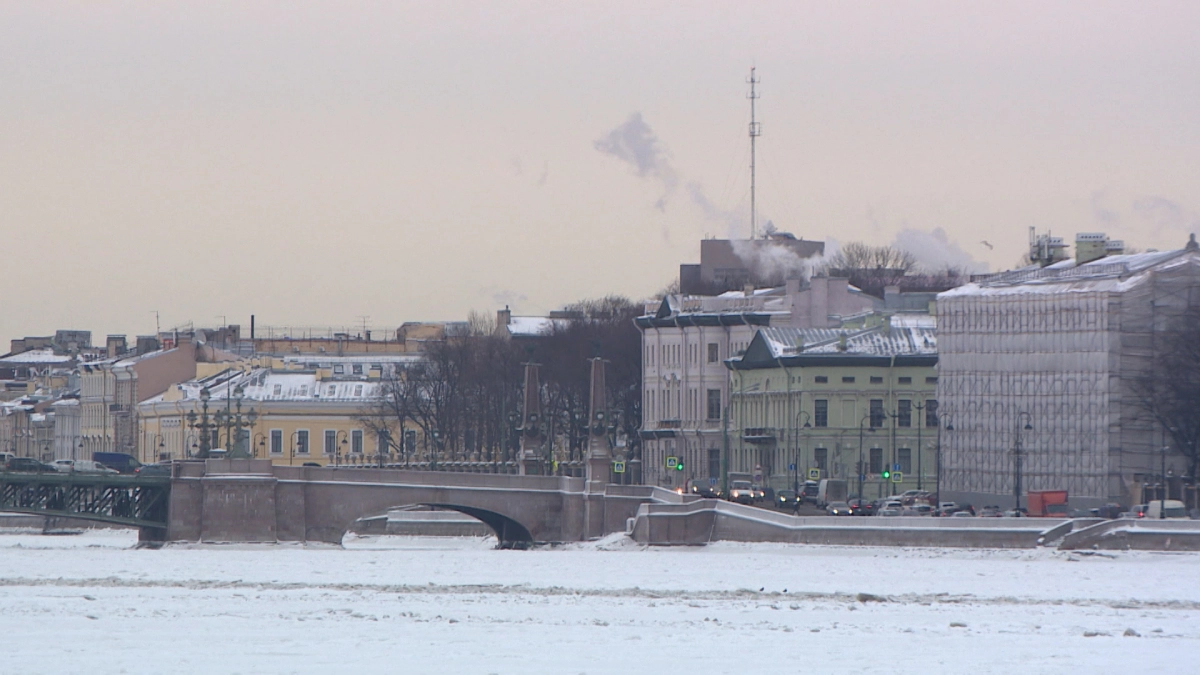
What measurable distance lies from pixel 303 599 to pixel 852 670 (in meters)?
16.6

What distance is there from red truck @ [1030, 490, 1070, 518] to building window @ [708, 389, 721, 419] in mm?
31070

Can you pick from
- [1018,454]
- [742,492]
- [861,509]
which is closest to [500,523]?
[742,492]

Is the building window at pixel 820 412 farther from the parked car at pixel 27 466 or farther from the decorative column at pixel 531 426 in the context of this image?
the parked car at pixel 27 466

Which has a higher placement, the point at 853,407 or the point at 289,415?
the point at 289,415

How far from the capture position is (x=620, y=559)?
71.2 metres

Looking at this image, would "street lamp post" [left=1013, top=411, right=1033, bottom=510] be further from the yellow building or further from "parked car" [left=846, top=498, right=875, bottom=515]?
the yellow building

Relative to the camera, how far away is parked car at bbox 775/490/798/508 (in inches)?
3226

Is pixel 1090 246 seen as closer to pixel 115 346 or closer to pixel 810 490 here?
pixel 810 490

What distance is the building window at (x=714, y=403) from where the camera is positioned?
111625 millimetres

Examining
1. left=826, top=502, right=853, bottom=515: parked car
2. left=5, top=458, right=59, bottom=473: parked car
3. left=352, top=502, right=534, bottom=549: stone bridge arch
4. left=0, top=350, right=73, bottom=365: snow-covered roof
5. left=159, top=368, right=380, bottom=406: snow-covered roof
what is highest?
left=0, top=350, right=73, bottom=365: snow-covered roof

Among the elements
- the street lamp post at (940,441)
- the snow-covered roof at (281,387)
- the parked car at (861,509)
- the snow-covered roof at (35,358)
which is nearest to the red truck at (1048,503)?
the parked car at (861,509)

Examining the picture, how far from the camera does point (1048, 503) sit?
79500 millimetres

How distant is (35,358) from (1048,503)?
411ft

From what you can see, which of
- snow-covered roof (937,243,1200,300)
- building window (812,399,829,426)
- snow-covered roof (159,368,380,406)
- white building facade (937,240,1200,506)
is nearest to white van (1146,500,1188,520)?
white building facade (937,240,1200,506)
